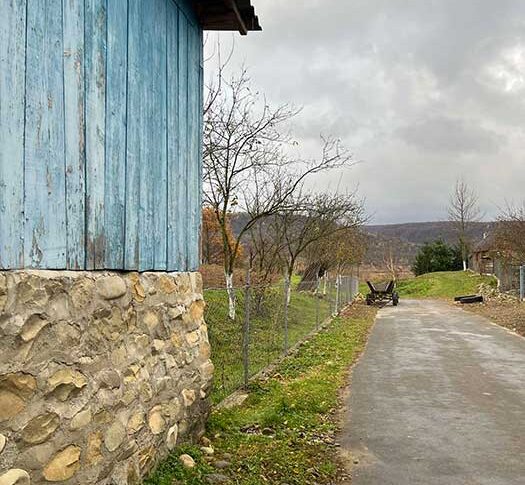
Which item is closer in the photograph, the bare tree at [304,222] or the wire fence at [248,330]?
the wire fence at [248,330]

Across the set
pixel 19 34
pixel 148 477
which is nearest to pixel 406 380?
pixel 148 477

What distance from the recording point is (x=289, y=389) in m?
8.69

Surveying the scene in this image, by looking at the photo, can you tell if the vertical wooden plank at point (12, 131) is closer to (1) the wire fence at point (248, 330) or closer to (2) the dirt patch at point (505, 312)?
(1) the wire fence at point (248, 330)

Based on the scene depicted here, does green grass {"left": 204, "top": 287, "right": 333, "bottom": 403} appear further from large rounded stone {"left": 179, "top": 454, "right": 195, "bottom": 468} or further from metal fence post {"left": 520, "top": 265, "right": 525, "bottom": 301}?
metal fence post {"left": 520, "top": 265, "right": 525, "bottom": 301}

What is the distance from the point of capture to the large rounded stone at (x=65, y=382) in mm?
3215

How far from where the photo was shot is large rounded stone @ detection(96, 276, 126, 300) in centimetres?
382

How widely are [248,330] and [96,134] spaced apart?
5643mm

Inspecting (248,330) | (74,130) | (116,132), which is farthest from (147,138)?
(248,330)

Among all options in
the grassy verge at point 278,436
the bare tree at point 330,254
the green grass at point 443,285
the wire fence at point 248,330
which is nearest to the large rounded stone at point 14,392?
the grassy verge at point 278,436

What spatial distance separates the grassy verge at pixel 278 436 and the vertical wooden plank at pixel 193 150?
1.81m

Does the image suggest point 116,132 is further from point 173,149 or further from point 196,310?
point 196,310

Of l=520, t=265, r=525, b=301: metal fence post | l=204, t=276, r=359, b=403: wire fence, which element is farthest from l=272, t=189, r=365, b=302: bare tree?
l=520, t=265, r=525, b=301: metal fence post

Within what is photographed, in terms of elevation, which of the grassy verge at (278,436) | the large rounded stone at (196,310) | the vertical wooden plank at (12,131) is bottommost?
the grassy verge at (278,436)

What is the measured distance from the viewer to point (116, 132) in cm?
404
